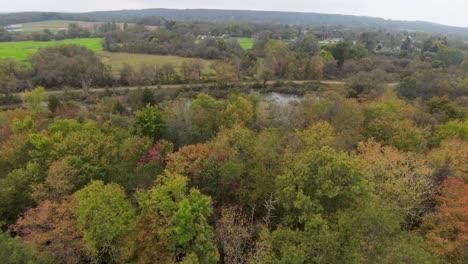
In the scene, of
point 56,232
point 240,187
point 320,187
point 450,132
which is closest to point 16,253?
point 56,232

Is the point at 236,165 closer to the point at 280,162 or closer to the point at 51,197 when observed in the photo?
the point at 280,162

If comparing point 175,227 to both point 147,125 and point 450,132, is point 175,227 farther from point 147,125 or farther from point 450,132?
point 450,132

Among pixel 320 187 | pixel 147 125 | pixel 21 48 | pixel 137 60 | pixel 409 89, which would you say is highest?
pixel 21 48

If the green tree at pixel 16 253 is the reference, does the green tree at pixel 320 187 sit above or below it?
above

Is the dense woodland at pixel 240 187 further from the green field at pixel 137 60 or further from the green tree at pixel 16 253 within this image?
the green field at pixel 137 60

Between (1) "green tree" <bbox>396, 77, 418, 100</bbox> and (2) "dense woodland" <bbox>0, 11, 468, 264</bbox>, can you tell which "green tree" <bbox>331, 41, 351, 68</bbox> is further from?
(2) "dense woodland" <bbox>0, 11, 468, 264</bbox>

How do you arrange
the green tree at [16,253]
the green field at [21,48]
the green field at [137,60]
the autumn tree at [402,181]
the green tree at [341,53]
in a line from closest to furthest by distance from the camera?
the green tree at [16,253], the autumn tree at [402,181], the green field at [21,48], the green field at [137,60], the green tree at [341,53]

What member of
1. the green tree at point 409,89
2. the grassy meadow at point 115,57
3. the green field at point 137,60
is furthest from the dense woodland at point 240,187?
the grassy meadow at point 115,57

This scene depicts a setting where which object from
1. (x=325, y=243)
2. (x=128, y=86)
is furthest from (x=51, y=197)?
(x=128, y=86)
